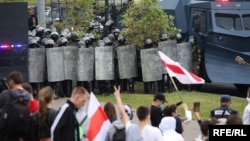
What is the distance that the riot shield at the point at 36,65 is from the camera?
23328 millimetres

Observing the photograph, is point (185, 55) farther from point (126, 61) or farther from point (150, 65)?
point (126, 61)

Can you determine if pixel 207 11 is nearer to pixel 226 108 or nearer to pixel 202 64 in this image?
pixel 202 64

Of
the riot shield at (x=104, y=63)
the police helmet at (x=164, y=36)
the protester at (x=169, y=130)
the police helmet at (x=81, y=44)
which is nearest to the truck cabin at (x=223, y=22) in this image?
the police helmet at (x=164, y=36)

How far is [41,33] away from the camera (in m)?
25.6

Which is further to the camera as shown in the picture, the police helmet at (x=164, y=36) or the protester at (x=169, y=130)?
the police helmet at (x=164, y=36)

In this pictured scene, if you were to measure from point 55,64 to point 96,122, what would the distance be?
12.8 meters

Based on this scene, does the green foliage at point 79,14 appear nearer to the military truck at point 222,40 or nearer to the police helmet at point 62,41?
the police helmet at point 62,41

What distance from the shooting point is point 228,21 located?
25.1 meters

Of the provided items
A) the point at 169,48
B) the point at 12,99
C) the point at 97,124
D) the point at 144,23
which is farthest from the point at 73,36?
the point at 97,124

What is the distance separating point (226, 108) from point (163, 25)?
1153 centimetres

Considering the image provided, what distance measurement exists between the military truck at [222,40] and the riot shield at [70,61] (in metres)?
3.68

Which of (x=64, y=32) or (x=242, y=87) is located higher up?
(x=64, y=32)

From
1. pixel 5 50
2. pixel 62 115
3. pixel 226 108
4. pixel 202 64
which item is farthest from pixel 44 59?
pixel 62 115

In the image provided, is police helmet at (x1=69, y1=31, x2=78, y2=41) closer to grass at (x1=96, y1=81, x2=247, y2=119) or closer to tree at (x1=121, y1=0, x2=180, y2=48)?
tree at (x1=121, y1=0, x2=180, y2=48)
